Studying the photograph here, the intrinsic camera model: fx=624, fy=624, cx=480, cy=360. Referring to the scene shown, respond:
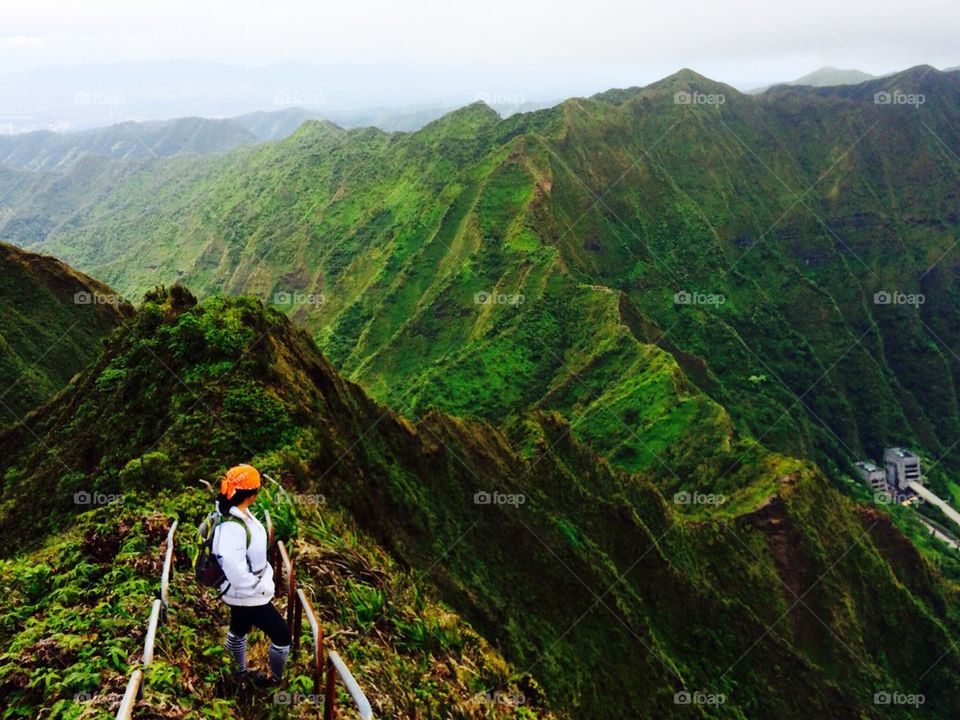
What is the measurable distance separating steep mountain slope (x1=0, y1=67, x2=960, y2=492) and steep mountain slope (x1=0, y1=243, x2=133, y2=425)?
30.4 meters

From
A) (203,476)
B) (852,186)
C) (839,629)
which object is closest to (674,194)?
(852,186)

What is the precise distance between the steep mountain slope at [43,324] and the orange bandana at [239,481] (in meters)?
26.6

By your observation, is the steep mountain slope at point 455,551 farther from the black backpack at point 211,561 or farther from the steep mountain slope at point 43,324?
the steep mountain slope at point 43,324

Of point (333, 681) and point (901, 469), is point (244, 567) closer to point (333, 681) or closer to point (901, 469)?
point (333, 681)

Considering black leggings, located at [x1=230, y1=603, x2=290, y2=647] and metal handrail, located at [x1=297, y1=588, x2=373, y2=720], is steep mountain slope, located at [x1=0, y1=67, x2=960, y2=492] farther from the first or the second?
metal handrail, located at [x1=297, y1=588, x2=373, y2=720]

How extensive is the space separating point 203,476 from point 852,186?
16234 cm

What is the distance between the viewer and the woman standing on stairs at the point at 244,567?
702 cm

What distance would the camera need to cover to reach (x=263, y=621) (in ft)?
23.4

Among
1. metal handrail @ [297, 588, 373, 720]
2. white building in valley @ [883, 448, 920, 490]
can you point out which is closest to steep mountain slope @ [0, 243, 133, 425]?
metal handrail @ [297, 588, 373, 720]

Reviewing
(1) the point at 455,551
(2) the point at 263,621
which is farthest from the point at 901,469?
(2) the point at 263,621

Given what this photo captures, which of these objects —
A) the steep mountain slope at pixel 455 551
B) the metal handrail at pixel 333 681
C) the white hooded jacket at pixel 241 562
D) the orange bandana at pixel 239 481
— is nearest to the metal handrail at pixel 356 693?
the metal handrail at pixel 333 681

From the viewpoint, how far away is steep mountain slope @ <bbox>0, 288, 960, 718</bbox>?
945 centimetres

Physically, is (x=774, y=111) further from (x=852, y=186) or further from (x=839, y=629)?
(x=839, y=629)

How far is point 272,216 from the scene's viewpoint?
124 meters
